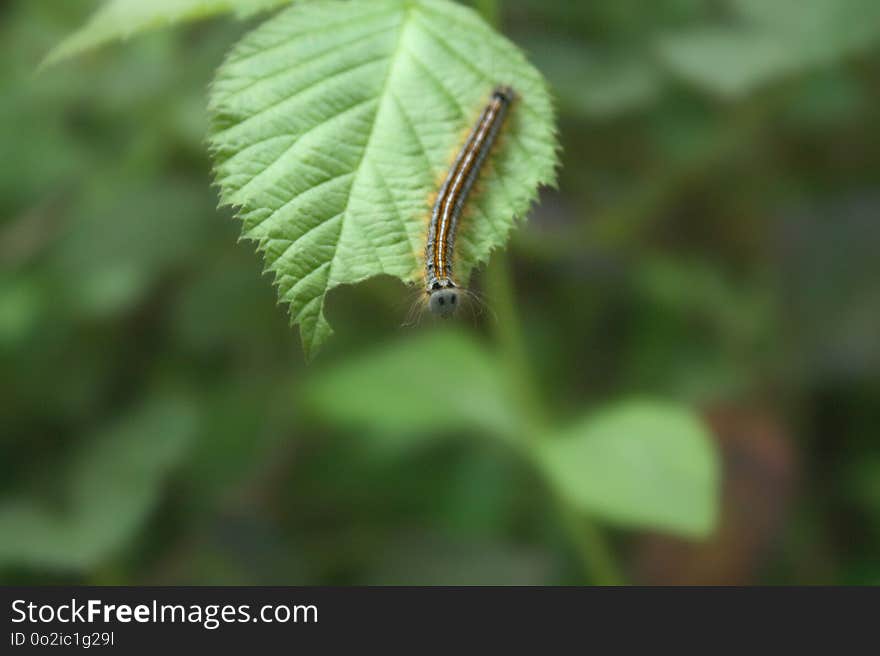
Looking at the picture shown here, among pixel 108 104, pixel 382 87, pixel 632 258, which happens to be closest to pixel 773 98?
pixel 632 258

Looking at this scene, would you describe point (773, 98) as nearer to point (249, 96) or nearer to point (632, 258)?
point (632, 258)

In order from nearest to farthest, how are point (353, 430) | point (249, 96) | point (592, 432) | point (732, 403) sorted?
A: point (249, 96)
point (592, 432)
point (732, 403)
point (353, 430)

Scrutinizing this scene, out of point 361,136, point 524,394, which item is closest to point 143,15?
point 361,136

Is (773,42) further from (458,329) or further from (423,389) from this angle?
(423,389)

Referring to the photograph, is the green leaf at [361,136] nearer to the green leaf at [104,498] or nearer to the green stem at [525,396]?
the green stem at [525,396]

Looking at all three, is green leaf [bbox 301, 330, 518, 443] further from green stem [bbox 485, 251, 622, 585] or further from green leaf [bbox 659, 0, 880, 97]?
green leaf [bbox 659, 0, 880, 97]

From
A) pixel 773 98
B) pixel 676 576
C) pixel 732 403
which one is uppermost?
pixel 773 98

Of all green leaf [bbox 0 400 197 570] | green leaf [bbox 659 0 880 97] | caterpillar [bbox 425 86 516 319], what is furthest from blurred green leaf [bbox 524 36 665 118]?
green leaf [bbox 0 400 197 570]

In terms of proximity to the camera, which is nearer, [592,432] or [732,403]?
[592,432]
